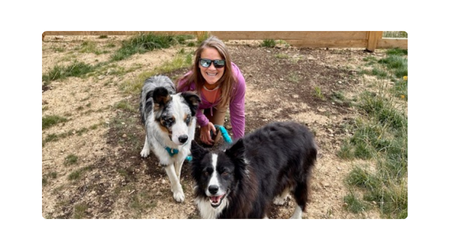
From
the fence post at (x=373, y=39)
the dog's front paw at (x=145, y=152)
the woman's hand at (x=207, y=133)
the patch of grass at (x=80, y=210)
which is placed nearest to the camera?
the patch of grass at (x=80, y=210)

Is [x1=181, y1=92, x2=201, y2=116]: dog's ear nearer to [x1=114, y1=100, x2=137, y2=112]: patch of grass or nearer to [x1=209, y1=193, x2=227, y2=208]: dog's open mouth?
[x1=209, y1=193, x2=227, y2=208]: dog's open mouth

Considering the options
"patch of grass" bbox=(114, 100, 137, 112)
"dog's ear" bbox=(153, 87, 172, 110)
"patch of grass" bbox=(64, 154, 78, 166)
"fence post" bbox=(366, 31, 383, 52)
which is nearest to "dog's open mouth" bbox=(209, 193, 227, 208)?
"dog's ear" bbox=(153, 87, 172, 110)

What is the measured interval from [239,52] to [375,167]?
4.25m

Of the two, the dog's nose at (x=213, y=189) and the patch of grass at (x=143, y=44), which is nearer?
the dog's nose at (x=213, y=189)

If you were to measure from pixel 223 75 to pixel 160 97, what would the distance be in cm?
82

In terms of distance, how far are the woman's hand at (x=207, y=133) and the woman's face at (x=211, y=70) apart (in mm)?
763

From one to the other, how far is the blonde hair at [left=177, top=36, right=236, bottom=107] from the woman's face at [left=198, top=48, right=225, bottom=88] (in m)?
0.04

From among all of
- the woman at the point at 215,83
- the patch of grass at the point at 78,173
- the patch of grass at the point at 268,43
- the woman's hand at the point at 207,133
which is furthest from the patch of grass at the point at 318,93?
the patch of grass at the point at 78,173

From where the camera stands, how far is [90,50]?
541 cm

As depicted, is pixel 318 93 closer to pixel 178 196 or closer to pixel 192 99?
pixel 192 99

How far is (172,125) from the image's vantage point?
307 cm

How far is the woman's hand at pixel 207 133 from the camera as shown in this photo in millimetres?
4066

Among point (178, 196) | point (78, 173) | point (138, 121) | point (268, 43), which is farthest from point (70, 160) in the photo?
point (268, 43)

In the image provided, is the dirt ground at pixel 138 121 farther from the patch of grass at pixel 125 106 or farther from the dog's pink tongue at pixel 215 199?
the dog's pink tongue at pixel 215 199
